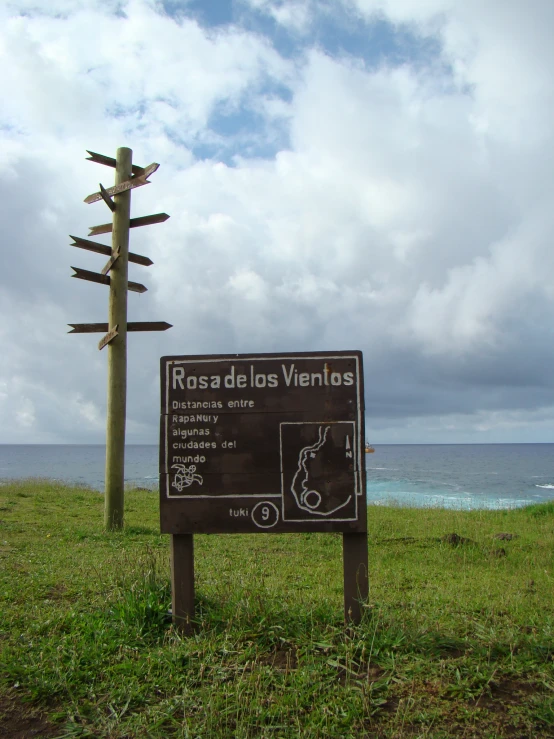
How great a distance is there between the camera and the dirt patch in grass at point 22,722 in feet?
11.0

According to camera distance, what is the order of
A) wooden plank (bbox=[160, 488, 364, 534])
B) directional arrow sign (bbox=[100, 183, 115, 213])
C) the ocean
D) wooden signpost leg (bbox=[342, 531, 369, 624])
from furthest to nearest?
1. the ocean
2. directional arrow sign (bbox=[100, 183, 115, 213])
3. wooden plank (bbox=[160, 488, 364, 534])
4. wooden signpost leg (bbox=[342, 531, 369, 624])

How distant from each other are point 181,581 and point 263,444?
1295 mm

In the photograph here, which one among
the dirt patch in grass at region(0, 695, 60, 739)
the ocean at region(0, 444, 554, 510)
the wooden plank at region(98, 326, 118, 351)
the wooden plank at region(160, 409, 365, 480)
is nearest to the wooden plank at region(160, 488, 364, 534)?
the wooden plank at region(160, 409, 365, 480)

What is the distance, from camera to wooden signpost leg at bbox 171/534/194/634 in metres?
4.72

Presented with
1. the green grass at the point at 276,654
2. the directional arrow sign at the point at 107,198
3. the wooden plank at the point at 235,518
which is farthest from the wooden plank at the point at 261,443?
the directional arrow sign at the point at 107,198

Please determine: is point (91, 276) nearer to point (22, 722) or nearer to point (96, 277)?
point (96, 277)

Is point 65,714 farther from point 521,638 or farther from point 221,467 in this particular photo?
point 521,638

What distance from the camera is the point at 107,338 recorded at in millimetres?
10109

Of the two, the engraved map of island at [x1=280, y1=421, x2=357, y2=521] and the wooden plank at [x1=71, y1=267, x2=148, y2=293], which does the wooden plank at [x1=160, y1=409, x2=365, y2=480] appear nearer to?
the engraved map of island at [x1=280, y1=421, x2=357, y2=521]

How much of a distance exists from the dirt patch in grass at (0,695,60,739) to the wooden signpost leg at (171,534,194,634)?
1286mm

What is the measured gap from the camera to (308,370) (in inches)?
191

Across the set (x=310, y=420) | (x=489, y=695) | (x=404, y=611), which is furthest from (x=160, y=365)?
(x=489, y=695)

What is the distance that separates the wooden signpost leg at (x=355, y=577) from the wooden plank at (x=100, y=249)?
741cm

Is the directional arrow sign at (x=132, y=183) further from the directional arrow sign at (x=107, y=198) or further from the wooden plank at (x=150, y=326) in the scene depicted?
the wooden plank at (x=150, y=326)
